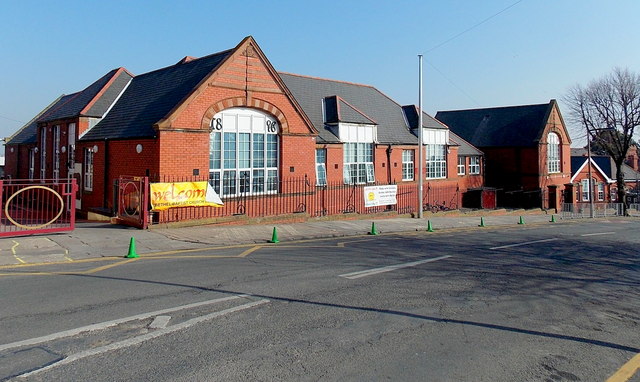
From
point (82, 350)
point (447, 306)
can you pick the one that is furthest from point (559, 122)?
point (82, 350)

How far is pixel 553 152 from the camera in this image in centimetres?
4694

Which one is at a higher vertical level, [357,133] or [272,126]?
[357,133]

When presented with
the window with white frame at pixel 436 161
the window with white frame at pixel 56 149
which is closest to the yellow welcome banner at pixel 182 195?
the window with white frame at pixel 56 149

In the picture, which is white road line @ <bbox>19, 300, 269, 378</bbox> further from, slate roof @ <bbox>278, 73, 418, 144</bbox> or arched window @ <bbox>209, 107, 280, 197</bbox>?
slate roof @ <bbox>278, 73, 418, 144</bbox>

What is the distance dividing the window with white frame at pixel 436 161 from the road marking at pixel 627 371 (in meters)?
30.4

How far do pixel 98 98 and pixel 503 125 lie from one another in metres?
39.3

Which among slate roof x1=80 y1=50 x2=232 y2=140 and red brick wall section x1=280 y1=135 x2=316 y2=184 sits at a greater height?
slate roof x1=80 y1=50 x2=232 y2=140

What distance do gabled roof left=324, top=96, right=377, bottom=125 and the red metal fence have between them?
4.09 m

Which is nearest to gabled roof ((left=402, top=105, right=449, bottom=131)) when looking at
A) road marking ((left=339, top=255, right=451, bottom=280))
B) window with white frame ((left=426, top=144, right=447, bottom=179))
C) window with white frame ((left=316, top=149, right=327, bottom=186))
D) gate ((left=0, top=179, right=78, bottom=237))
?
window with white frame ((left=426, top=144, right=447, bottom=179))

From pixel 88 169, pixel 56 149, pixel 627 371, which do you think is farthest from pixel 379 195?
pixel 627 371

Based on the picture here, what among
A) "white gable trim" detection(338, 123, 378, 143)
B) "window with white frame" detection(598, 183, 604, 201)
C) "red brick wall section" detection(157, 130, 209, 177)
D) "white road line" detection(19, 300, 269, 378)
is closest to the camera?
"white road line" detection(19, 300, 269, 378)

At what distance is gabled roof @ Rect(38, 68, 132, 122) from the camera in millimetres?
22000

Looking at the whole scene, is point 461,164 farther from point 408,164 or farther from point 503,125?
point 503,125

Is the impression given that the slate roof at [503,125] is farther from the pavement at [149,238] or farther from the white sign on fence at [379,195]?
the pavement at [149,238]
